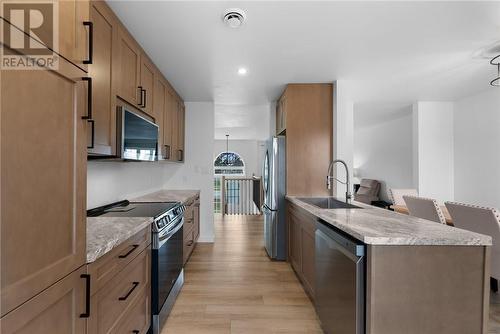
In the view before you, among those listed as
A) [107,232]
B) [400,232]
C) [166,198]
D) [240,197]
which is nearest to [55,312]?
[107,232]

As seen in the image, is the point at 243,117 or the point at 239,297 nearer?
the point at 239,297

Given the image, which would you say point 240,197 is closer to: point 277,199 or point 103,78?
point 277,199

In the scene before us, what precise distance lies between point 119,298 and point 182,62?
2.22 m

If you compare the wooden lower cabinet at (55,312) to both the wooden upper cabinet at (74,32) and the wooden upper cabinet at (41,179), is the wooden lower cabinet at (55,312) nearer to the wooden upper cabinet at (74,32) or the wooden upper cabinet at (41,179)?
the wooden upper cabinet at (41,179)

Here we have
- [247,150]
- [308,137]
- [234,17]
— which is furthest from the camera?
[247,150]

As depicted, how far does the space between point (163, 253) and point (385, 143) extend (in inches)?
237

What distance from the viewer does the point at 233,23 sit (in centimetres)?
183

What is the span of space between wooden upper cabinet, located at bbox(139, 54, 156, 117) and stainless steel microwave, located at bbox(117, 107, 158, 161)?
0.20 meters

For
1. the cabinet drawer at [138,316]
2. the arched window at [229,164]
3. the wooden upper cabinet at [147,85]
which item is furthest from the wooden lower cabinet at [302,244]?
the arched window at [229,164]

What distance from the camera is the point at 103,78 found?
5.25ft

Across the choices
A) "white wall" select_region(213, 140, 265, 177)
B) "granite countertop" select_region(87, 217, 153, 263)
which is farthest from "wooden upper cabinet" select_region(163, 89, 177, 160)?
"white wall" select_region(213, 140, 265, 177)

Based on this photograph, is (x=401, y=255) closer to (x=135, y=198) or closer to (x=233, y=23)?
(x=233, y=23)

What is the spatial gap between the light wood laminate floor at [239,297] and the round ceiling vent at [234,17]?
237 cm

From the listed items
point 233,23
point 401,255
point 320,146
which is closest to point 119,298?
point 401,255
